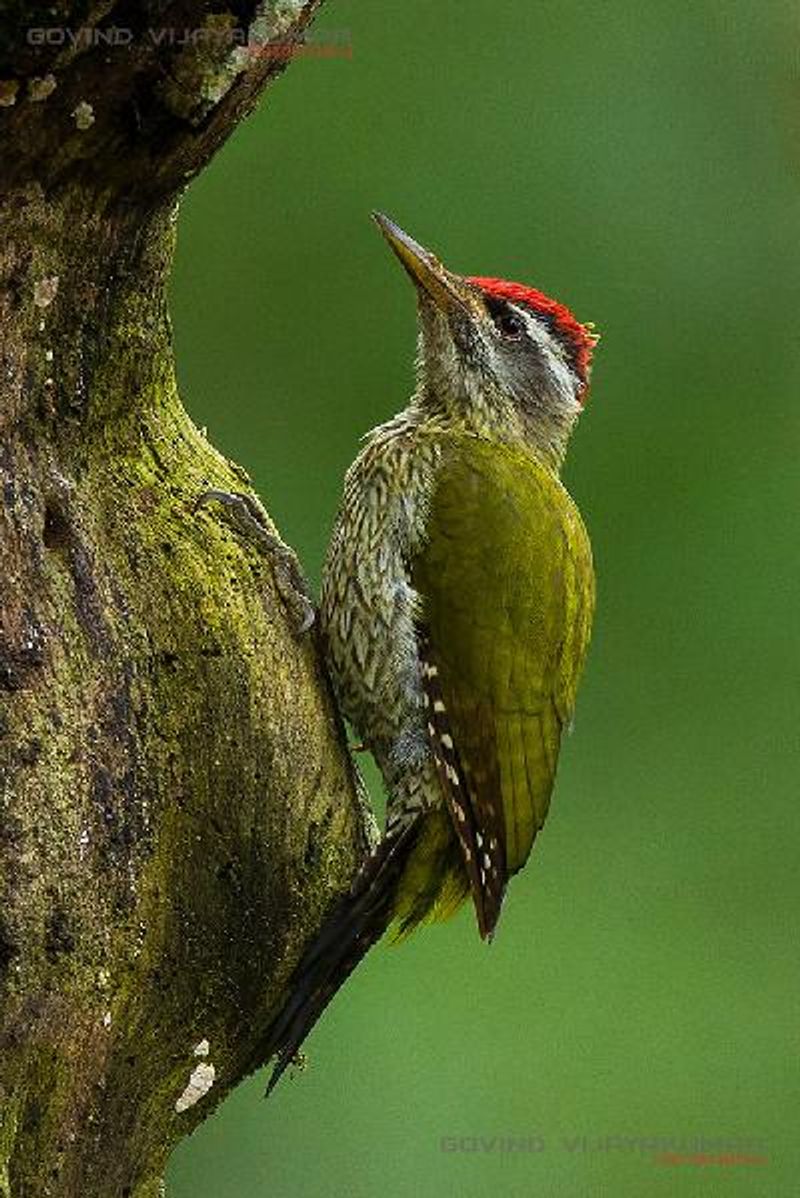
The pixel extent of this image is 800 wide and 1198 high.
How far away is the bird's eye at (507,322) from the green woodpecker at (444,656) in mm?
150

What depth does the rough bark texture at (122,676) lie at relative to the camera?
268 cm

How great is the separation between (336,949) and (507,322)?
131 centimetres

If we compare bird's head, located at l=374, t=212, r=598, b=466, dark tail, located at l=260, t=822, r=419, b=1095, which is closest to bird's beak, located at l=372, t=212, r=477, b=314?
bird's head, located at l=374, t=212, r=598, b=466

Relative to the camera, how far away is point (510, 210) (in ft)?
16.5

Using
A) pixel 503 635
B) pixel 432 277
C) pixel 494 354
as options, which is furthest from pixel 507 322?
pixel 503 635

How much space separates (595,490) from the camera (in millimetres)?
5359

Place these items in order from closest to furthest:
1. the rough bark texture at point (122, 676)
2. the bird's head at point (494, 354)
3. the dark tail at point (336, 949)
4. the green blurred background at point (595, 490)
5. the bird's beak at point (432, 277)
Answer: the rough bark texture at point (122, 676), the dark tail at point (336, 949), the bird's beak at point (432, 277), the bird's head at point (494, 354), the green blurred background at point (595, 490)

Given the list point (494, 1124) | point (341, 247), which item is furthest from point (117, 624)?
point (341, 247)

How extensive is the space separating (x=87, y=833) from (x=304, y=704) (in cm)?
50

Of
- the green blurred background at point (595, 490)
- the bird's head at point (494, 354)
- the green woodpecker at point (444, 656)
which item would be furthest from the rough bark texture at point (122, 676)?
the green blurred background at point (595, 490)

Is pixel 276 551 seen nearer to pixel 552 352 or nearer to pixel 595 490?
pixel 552 352

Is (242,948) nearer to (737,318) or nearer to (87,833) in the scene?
(87,833)

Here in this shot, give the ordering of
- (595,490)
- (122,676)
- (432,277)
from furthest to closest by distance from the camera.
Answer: (595,490) → (432,277) → (122,676)

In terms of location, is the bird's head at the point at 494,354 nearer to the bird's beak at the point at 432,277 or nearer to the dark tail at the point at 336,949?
the bird's beak at the point at 432,277
